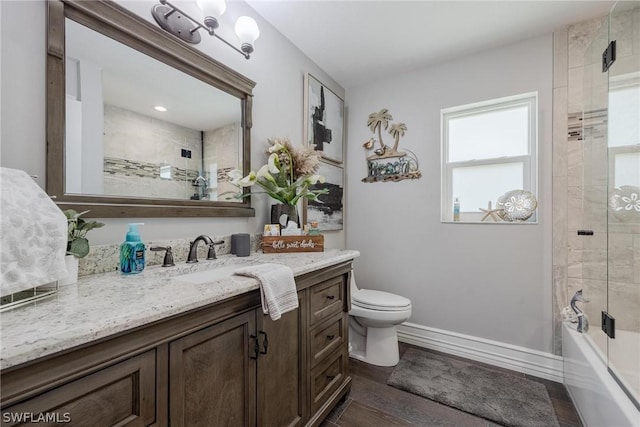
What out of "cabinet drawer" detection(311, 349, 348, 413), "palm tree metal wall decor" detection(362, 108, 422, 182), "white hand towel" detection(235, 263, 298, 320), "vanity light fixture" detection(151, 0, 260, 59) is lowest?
"cabinet drawer" detection(311, 349, 348, 413)

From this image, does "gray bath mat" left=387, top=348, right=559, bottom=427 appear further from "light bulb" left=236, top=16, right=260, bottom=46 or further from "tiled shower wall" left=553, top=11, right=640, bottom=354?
"light bulb" left=236, top=16, right=260, bottom=46

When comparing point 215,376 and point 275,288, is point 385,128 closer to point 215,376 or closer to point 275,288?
point 275,288

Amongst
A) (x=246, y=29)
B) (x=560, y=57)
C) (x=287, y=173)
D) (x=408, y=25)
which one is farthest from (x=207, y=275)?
(x=560, y=57)

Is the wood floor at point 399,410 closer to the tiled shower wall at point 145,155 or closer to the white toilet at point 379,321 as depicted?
the white toilet at point 379,321

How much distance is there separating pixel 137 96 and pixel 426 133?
2123mm

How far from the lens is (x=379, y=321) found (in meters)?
1.99

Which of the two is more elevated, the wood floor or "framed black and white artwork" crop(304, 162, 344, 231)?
"framed black and white artwork" crop(304, 162, 344, 231)

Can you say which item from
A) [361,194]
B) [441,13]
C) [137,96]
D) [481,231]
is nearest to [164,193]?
[137,96]

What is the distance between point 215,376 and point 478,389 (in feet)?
5.71

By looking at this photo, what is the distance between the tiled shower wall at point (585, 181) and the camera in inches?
62.0

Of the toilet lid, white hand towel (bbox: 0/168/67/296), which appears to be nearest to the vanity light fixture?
white hand towel (bbox: 0/168/67/296)

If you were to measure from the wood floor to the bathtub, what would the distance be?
8 centimetres

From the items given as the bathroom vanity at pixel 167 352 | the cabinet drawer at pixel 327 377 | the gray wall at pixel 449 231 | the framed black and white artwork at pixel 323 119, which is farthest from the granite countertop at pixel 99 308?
the gray wall at pixel 449 231

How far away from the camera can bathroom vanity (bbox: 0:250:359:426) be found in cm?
52
